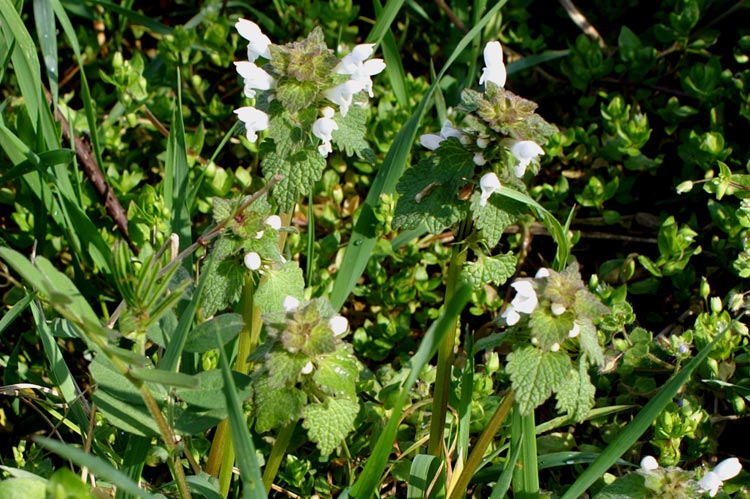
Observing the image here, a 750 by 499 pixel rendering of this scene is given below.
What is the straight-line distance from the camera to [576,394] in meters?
1.67

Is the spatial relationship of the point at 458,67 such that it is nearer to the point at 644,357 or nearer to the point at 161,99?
the point at 161,99

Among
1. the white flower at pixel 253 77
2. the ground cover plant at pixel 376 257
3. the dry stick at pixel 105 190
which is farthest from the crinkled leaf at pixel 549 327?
the dry stick at pixel 105 190

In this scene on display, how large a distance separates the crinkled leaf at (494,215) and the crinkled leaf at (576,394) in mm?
323

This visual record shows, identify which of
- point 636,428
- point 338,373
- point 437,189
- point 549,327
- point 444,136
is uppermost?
point 444,136

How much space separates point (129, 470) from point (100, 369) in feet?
0.89

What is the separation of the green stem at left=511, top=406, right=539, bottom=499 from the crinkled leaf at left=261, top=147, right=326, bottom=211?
65 centimetres

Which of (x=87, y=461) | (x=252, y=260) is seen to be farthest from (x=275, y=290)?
(x=87, y=461)

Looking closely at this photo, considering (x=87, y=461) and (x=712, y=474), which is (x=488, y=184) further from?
(x=87, y=461)

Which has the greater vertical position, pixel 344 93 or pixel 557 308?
pixel 344 93

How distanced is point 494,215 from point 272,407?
0.62m

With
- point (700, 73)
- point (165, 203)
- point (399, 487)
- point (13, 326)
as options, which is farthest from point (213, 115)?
point (700, 73)

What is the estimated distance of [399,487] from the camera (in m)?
2.49

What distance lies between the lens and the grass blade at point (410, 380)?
1367 millimetres

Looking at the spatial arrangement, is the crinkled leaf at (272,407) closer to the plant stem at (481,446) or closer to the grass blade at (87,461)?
the grass blade at (87,461)
